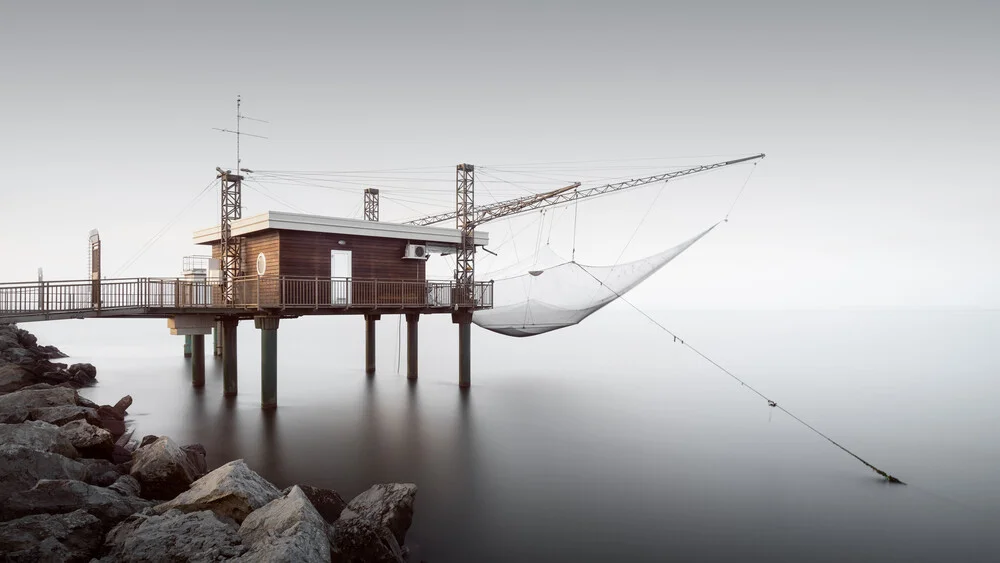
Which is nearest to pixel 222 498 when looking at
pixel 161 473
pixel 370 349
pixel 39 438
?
pixel 161 473

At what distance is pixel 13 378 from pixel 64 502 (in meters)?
14.7

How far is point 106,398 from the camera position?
80.7ft

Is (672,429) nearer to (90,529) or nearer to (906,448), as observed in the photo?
(906,448)

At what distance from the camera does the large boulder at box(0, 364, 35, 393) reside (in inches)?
741

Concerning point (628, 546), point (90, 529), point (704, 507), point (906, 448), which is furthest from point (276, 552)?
point (906, 448)

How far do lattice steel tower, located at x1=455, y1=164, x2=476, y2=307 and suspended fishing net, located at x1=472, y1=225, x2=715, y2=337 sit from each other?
1.68 m

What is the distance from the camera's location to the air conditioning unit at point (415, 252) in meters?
23.5

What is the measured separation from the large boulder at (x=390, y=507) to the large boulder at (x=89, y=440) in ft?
19.1

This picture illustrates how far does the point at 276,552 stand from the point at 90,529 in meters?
2.92

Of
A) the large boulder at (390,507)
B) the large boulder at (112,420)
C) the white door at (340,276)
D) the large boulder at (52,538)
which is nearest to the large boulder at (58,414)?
the large boulder at (112,420)

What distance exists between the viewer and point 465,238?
2494 centimetres

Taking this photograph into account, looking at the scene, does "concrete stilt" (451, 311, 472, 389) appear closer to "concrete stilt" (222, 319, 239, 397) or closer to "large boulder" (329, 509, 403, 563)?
"concrete stilt" (222, 319, 239, 397)

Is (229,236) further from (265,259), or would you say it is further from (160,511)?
(160,511)

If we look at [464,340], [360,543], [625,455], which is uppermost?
[464,340]
